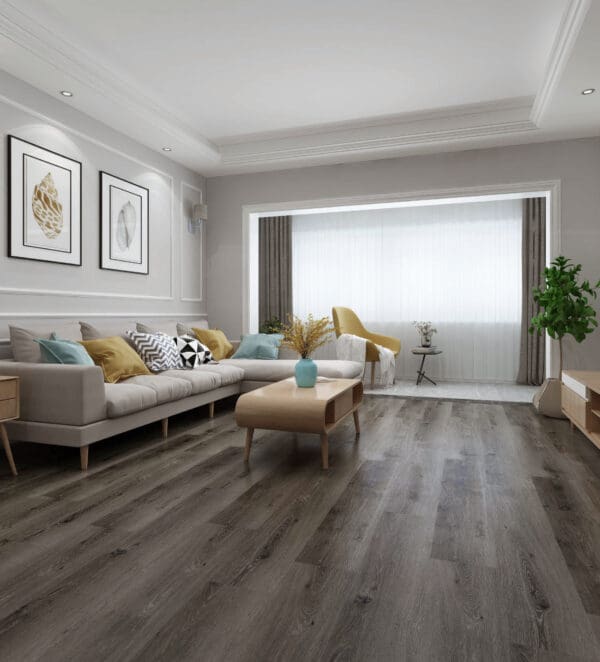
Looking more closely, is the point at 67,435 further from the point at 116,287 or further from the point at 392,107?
the point at 392,107

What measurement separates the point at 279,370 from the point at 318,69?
264 cm

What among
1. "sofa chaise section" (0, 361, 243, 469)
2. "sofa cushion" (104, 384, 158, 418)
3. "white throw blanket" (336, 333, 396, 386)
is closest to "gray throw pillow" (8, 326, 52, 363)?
"sofa chaise section" (0, 361, 243, 469)

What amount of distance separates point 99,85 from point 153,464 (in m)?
2.91

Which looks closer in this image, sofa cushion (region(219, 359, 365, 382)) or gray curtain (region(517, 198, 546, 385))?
sofa cushion (region(219, 359, 365, 382))

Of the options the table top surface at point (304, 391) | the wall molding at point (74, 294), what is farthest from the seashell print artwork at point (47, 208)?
the table top surface at point (304, 391)

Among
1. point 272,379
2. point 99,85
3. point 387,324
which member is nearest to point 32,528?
point 272,379

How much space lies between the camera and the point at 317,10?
10.7 feet

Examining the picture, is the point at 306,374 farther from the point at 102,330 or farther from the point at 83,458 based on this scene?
the point at 102,330

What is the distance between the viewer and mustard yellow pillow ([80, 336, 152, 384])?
147 inches

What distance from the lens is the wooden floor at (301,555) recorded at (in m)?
1.39

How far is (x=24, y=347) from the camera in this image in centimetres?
342

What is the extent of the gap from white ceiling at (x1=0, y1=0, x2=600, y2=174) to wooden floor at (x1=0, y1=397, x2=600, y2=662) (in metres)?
2.74

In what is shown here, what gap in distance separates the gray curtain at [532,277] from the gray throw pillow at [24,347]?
5.80m

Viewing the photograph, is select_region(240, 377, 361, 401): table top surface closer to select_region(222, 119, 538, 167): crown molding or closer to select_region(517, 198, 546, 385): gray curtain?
select_region(222, 119, 538, 167): crown molding
